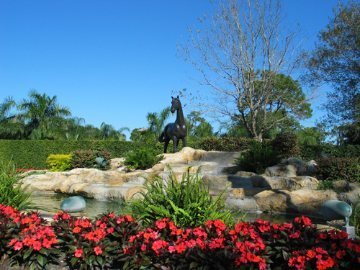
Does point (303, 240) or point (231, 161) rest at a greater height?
point (231, 161)

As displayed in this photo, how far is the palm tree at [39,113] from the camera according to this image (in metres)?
33.3

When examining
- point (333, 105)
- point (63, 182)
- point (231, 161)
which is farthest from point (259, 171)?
point (333, 105)

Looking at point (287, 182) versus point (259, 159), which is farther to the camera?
point (259, 159)

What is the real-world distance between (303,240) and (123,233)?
165 centimetres

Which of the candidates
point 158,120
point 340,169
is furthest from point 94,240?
point 158,120

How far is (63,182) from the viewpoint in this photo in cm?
1384

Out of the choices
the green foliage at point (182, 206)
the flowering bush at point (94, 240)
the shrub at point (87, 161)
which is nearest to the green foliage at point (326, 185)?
the green foliage at point (182, 206)

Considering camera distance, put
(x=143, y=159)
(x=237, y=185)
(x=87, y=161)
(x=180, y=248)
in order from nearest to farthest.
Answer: (x=180, y=248), (x=237, y=185), (x=143, y=159), (x=87, y=161)

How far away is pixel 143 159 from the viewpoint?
16500 millimetres

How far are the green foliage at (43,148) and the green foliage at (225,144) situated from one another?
15.2 feet

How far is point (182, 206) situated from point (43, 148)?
21205 mm

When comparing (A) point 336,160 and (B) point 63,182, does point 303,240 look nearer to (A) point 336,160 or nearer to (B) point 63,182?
(A) point 336,160

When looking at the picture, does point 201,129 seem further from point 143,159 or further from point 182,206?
point 182,206

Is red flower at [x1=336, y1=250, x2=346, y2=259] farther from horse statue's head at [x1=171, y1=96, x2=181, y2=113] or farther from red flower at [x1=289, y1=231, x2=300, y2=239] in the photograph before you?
horse statue's head at [x1=171, y1=96, x2=181, y2=113]
